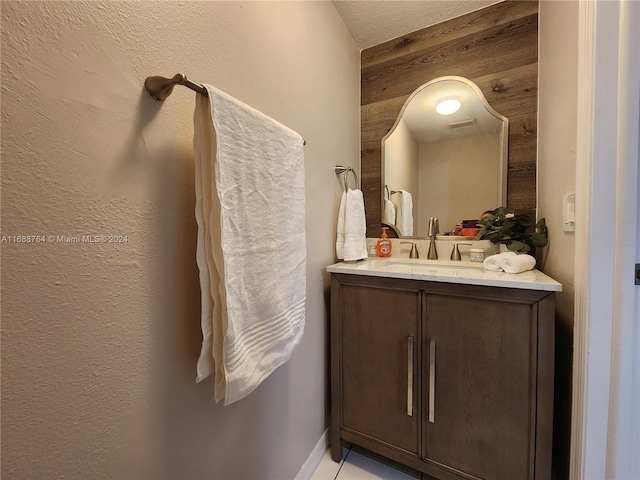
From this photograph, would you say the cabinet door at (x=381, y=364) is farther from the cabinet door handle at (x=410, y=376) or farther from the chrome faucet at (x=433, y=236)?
the chrome faucet at (x=433, y=236)

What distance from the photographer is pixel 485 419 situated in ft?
2.94

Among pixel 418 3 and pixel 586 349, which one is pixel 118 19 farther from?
pixel 418 3

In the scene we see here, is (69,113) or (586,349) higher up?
(69,113)

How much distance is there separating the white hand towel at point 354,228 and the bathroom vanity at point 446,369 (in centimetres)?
16

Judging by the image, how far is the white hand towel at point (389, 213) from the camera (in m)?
1.56

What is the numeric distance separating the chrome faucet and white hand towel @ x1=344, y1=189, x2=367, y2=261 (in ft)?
1.37

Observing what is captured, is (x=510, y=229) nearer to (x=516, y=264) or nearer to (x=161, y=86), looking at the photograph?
(x=516, y=264)

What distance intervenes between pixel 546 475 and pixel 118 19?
1625 mm

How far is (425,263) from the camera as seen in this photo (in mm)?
1386

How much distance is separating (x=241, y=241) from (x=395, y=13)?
1.54 metres

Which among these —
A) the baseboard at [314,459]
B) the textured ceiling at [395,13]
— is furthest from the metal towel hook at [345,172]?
the baseboard at [314,459]

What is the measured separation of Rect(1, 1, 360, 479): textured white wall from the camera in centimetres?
36

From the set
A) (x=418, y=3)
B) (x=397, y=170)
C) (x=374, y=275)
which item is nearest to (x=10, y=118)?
(x=374, y=275)

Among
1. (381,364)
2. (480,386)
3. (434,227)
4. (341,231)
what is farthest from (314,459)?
(434,227)
